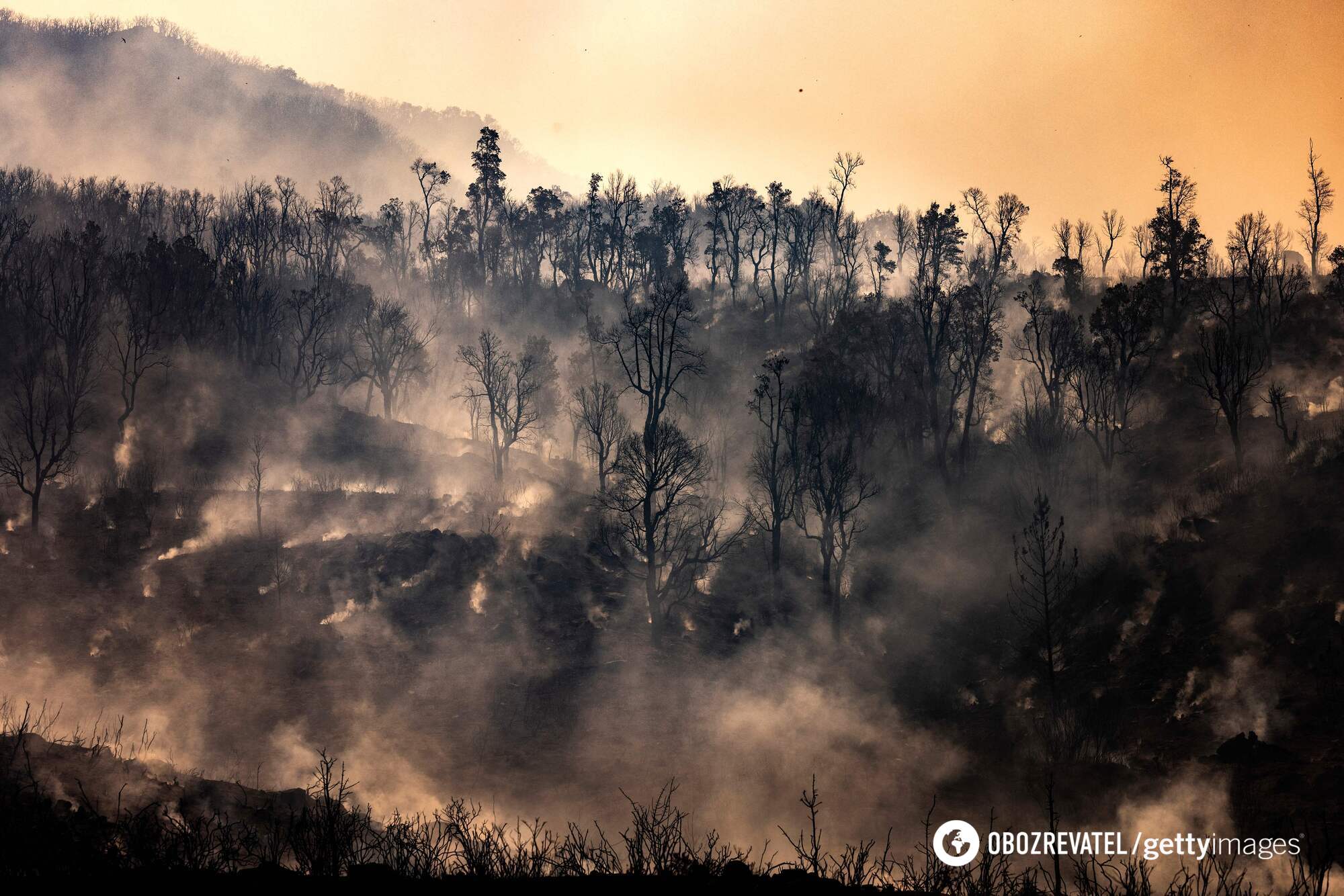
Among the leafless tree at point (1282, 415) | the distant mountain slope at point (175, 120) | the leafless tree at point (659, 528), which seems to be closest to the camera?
the leafless tree at point (1282, 415)

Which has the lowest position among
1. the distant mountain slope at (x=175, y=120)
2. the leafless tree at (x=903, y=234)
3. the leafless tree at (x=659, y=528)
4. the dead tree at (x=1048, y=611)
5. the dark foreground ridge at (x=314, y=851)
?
the dark foreground ridge at (x=314, y=851)

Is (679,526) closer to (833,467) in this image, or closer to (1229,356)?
(833,467)

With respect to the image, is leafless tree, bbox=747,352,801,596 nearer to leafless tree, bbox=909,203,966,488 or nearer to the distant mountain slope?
leafless tree, bbox=909,203,966,488

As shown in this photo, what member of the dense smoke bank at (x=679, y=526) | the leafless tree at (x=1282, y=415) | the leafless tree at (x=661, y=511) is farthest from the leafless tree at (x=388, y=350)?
the leafless tree at (x=1282, y=415)

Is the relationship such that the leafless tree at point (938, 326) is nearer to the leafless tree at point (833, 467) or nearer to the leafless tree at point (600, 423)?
the leafless tree at point (833, 467)

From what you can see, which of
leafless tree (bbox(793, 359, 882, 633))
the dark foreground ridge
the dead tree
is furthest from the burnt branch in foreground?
leafless tree (bbox(793, 359, 882, 633))

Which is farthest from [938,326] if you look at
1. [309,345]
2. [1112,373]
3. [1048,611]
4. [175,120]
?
[175,120]

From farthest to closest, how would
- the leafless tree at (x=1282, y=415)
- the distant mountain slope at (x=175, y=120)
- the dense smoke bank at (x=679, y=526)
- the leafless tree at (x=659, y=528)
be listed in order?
the distant mountain slope at (x=175, y=120) → the leafless tree at (x=659, y=528) → the leafless tree at (x=1282, y=415) → the dense smoke bank at (x=679, y=526)

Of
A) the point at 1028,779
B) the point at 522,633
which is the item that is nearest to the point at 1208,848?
the point at 1028,779
